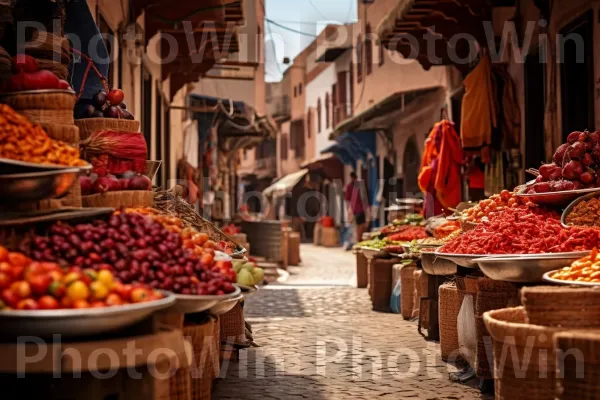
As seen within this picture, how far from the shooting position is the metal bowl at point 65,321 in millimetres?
3582

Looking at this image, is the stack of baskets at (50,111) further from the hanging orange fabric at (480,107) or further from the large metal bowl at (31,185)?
the hanging orange fabric at (480,107)

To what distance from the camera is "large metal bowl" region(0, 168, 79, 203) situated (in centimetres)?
466

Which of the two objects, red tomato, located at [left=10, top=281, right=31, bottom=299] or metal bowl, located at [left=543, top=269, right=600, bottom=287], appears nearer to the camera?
red tomato, located at [left=10, top=281, right=31, bottom=299]

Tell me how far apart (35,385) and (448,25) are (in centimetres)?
1061

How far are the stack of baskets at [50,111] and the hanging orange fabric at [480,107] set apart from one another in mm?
7803

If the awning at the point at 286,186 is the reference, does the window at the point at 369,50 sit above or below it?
above

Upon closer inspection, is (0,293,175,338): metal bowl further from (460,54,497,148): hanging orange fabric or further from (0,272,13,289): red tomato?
(460,54,497,148): hanging orange fabric

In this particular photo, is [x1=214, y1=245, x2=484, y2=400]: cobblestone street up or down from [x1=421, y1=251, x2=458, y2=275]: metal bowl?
down

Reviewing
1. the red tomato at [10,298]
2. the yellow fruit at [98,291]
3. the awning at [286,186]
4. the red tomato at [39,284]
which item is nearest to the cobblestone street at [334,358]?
the yellow fruit at [98,291]

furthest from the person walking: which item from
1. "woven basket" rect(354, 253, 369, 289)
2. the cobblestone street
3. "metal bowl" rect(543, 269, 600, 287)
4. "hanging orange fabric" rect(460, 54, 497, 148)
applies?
"metal bowl" rect(543, 269, 600, 287)

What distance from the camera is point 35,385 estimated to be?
3.84 m

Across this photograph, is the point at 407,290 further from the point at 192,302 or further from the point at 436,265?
the point at 192,302

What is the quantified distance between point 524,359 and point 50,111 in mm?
3048

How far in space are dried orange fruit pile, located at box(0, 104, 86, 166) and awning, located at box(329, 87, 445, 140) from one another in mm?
13903
